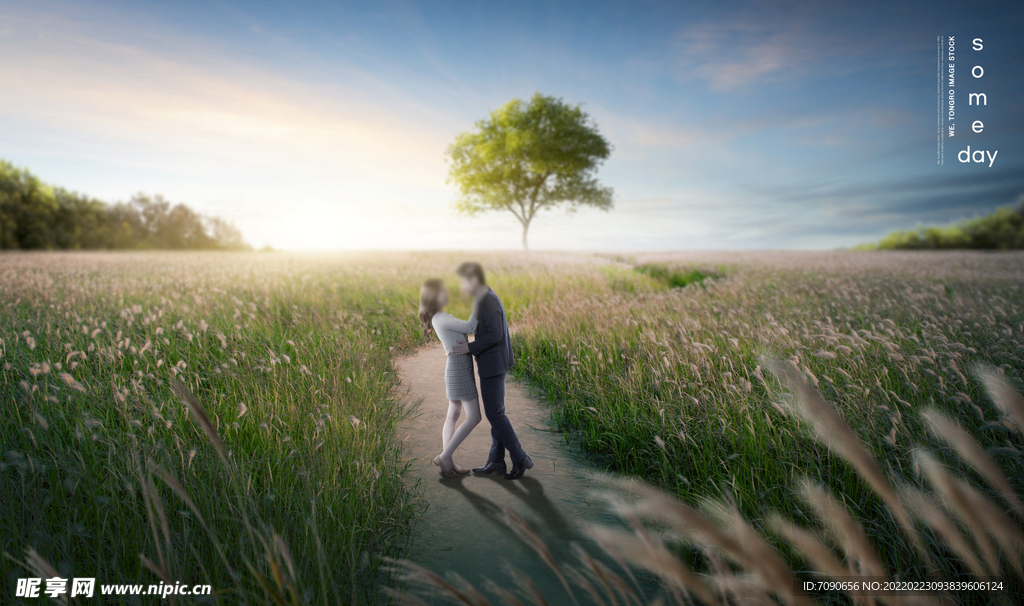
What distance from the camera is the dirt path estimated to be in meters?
2.81

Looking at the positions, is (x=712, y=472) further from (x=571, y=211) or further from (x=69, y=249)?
(x=69, y=249)

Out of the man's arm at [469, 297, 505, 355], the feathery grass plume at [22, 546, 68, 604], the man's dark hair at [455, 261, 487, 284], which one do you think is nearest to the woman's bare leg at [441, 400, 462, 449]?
the man's arm at [469, 297, 505, 355]

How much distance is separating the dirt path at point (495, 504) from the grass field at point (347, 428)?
30 centimetres

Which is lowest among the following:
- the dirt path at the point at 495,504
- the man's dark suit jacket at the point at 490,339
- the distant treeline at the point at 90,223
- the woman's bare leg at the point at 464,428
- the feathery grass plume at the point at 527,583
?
the dirt path at the point at 495,504

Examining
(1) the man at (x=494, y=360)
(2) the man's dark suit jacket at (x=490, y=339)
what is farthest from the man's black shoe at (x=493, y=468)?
(2) the man's dark suit jacket at (x=490, y=339)

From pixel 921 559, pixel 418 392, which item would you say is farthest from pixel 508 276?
pixel 921 559

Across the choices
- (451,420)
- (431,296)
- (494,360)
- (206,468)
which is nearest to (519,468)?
(451,420)

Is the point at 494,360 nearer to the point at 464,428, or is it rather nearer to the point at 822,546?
the point at 464,428

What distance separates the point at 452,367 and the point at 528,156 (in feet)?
113

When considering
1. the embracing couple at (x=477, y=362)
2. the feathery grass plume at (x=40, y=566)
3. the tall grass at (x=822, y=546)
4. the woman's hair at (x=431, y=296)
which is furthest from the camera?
the embracing couple at (x=477, y=362)

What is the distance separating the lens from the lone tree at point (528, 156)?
3562cm

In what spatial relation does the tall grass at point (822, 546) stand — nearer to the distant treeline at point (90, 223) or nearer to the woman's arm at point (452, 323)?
the woman's arm at point (452, 323)

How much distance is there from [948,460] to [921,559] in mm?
1105

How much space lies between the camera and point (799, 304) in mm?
8094
